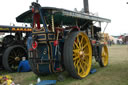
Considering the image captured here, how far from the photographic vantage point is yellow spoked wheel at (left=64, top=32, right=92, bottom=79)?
381 cm

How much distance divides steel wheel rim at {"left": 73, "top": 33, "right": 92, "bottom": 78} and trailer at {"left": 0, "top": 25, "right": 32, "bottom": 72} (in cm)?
296

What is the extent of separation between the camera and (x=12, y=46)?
6.14m

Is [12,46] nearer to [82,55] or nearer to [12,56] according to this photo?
[12,56]

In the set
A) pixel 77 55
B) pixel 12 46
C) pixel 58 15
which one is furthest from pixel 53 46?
pixel 12 46

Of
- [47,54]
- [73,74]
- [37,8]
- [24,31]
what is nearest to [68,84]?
[73,74]

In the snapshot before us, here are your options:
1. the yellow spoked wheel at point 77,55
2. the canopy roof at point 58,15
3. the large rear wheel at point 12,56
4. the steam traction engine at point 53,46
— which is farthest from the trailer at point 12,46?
the yellow spoked wheel at point 77,55

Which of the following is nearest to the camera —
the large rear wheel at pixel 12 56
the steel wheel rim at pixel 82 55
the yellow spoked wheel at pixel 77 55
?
the yellow spoked wheel at pixel 77 55

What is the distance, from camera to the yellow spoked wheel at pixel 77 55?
3807 millimetres

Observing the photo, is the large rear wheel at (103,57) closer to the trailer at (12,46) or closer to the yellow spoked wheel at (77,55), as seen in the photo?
the yellow spoked wheel at (77,55)

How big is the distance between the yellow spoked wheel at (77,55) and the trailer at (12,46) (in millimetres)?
2954

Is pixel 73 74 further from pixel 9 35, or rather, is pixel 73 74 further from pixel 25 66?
pixel 9 35

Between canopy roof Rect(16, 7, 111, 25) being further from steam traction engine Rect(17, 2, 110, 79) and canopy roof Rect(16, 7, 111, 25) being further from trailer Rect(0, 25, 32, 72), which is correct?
trailer Rect(0, 25, 32, 72)

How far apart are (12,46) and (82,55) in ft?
10.9

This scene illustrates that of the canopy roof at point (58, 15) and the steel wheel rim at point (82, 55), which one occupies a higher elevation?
the canopy roof at point (58, 15)
